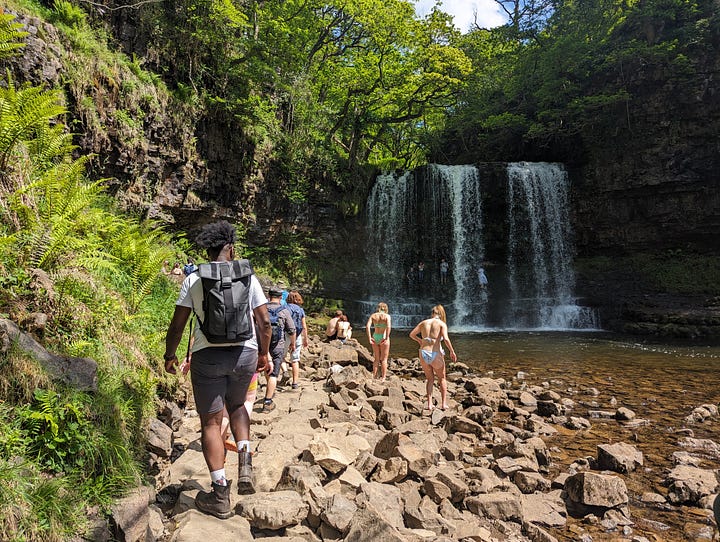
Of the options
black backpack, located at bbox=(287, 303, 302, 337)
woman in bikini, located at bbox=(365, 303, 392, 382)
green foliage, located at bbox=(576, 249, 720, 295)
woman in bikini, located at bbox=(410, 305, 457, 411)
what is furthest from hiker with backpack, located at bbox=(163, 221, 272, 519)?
green foliage, located at bbox=(576, 249, 720, 295)

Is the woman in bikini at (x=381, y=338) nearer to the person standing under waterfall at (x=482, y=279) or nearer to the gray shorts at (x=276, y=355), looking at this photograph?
the gray shorts at (x=276, y=355)

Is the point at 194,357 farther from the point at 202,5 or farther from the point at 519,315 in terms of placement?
the point at 519,315

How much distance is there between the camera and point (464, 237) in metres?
24.7

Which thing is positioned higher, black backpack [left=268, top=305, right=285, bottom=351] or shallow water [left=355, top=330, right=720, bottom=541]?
black backpack [left=268, top=305, right=285, bottom=351]

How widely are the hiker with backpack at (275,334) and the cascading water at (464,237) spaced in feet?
54.5

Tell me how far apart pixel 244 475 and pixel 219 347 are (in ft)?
3.38

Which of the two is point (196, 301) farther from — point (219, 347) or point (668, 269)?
point (668, 269)

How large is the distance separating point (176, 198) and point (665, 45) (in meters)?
24.2

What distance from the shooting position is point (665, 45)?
67.6 ft

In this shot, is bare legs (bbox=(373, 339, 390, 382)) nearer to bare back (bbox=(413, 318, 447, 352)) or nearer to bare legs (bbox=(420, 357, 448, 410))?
bare back (bbox=(413, 318, 447, 352))

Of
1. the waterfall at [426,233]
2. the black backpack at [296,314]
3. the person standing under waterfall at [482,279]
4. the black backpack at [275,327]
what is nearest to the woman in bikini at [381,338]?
the black backpack at [296,314]

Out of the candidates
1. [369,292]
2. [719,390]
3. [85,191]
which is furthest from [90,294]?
[369,292]

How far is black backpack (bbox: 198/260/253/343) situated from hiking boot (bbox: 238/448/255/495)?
3.13ft

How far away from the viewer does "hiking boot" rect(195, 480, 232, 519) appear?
9.69 ft
